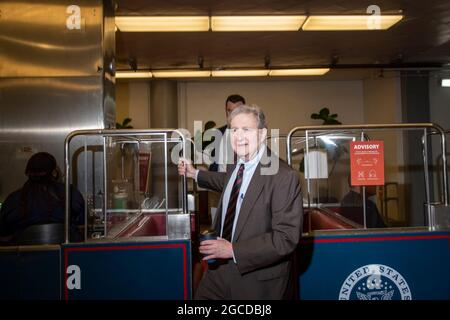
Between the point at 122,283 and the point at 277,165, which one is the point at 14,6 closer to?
the point at 122,283

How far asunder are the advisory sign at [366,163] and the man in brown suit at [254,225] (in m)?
0.81

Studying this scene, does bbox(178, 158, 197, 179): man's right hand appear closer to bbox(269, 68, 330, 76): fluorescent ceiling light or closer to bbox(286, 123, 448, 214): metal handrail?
bbox(286, 123, 448, 214): metal handrail

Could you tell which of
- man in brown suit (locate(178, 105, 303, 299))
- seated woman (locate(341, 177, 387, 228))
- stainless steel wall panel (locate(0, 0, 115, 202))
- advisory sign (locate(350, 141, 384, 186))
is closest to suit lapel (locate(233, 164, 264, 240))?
man in brown suit (locate(178, 105, 303, 299))

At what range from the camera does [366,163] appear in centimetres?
252

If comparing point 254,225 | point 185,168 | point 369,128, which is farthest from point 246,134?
point 369,128

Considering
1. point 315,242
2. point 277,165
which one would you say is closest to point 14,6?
point 277,165

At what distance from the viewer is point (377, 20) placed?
5.02 meters

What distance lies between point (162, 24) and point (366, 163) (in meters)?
3.41

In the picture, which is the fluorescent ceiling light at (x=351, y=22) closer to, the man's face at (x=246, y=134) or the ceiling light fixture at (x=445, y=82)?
the man's face at (x=246, y=134)

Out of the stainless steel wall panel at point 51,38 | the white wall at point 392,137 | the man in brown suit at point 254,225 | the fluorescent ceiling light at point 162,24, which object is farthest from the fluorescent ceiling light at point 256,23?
the white wall at point 392,137

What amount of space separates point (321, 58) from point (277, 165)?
595 centimetres

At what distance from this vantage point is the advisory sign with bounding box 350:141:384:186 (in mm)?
2506

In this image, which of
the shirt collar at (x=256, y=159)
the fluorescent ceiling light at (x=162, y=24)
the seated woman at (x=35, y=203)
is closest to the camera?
the shirt collar at (x=256, y=159)

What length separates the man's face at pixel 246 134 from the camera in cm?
187
